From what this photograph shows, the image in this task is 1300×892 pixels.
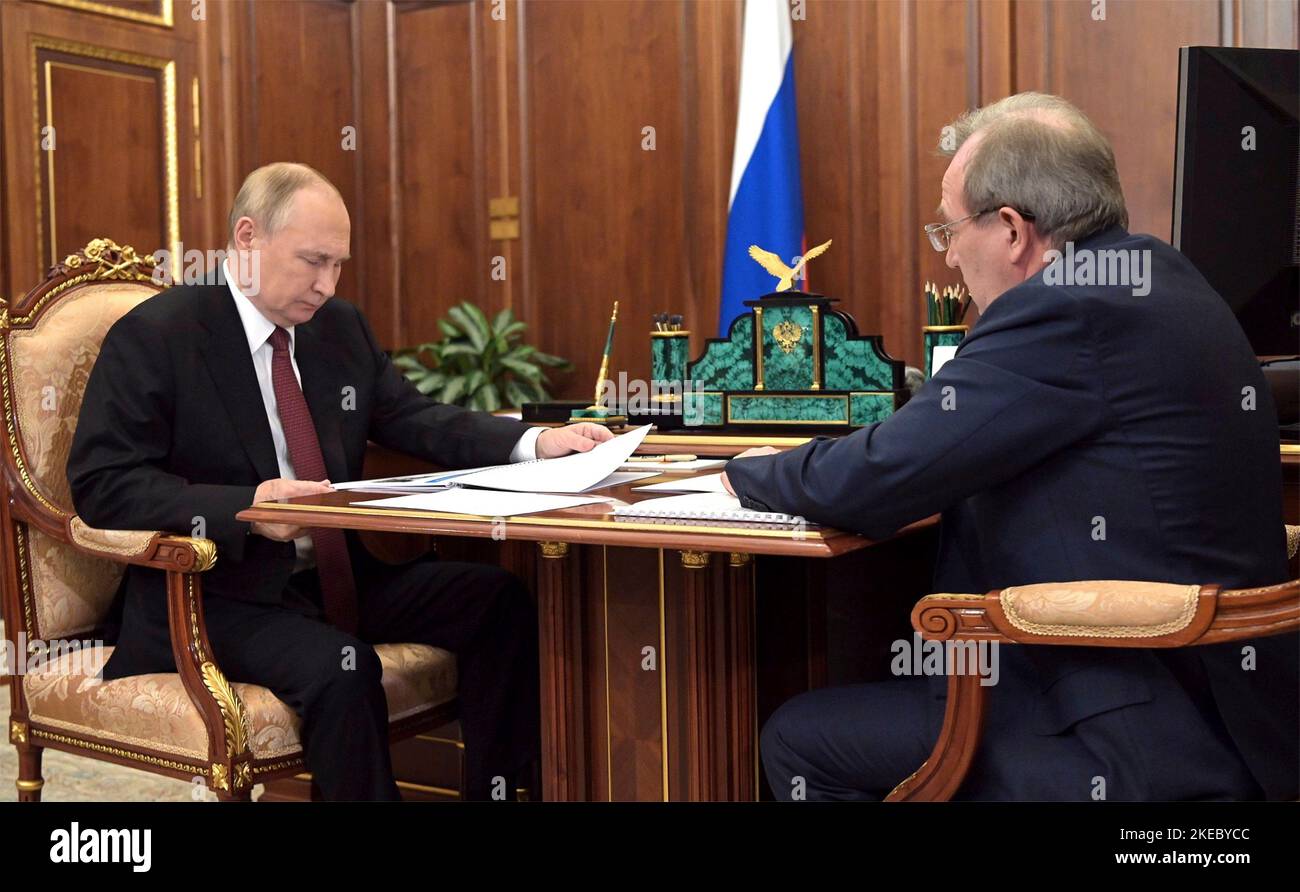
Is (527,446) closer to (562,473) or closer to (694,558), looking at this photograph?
(562,473)

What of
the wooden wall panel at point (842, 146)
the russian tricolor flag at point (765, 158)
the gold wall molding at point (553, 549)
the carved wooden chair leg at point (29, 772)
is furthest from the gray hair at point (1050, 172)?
the wooden wall panel at point (842, 146)

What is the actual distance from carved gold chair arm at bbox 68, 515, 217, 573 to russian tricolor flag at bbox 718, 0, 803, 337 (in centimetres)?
303

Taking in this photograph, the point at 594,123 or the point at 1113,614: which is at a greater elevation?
the point at 594,123

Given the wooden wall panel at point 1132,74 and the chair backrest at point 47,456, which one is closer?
the chair backrest at point 47,456

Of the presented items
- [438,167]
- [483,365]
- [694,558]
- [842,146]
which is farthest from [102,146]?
[694,558]

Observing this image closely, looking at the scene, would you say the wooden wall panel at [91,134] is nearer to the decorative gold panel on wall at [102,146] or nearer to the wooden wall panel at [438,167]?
the decorative gold panel on wall at [102,146]

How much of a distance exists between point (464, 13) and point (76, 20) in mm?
1688

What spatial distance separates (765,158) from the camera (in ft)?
16.7

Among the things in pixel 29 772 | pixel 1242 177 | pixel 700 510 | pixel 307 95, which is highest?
pixel 307 95

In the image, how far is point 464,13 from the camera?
612cm

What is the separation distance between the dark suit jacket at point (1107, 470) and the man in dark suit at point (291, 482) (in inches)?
40.9

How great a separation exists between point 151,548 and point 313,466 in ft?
1.21

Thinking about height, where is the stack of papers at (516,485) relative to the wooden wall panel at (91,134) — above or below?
below

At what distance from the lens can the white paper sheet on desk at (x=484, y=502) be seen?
1.92 m
